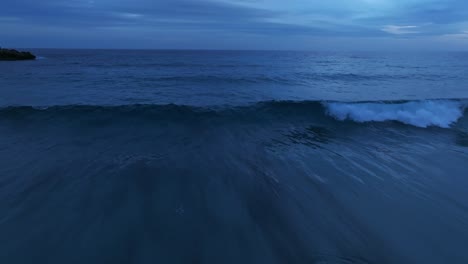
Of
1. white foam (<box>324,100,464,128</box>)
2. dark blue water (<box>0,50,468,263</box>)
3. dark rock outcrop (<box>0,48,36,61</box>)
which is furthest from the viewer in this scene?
dark rock outcrop (<box>0,48,36,61</box>)

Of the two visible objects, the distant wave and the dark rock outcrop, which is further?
the dark rock outcrop

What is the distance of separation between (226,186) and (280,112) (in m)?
7.46

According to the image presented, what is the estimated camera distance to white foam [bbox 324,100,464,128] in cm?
1184

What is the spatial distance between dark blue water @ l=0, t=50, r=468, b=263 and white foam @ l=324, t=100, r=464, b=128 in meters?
0.11

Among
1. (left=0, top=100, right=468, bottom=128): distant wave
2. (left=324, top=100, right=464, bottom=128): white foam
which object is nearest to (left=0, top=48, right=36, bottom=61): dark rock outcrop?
(left=0, top=100, right=468, bottom=128): distant wave

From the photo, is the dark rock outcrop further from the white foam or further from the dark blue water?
the white foam

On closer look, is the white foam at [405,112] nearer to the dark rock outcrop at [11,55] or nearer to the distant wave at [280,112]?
the distant wave at [280,112]

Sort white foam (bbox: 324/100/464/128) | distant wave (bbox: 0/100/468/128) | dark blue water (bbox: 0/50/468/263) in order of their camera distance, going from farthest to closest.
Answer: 1. white foam (bbox: 324/100/464/128)
2. distant wave (bbox: 0/100/468/128)
3. dark blue water (bbox: 0/50/468/263)

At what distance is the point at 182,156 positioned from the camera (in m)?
7.55

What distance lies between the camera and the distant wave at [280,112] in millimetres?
11258

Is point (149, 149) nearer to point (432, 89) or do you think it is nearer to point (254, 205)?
point (254, 205)

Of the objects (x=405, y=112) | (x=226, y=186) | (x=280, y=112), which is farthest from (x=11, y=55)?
(x=405, y=112)

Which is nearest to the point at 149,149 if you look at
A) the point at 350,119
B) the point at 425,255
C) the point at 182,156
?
the point at 182,156

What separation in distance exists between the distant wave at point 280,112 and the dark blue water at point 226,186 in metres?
0.10
